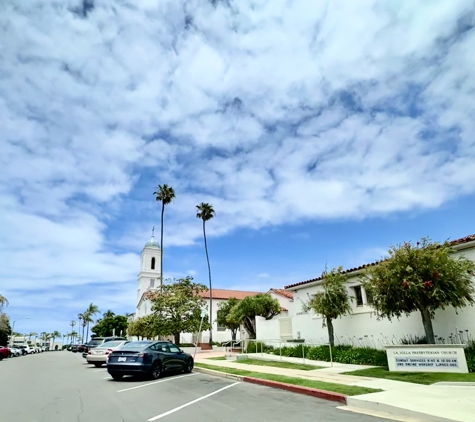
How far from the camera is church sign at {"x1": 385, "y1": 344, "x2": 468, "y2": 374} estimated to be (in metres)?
11.9

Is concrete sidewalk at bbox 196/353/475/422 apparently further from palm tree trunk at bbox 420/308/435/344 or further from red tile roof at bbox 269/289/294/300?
red tile roof at bbox 269/289/294/300

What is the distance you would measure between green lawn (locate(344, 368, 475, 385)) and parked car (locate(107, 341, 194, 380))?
274 inches

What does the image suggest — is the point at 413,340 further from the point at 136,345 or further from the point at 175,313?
the point at 175,313

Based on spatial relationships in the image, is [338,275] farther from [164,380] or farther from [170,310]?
[170,310]

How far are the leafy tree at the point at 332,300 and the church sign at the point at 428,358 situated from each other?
5.22 m

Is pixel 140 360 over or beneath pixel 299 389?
over

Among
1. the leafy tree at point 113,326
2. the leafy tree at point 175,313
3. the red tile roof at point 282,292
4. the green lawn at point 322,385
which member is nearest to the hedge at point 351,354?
the green lawn at point 322,385

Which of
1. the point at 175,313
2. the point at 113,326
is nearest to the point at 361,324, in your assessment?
the point at 175,313

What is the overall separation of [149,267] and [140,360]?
60176mm

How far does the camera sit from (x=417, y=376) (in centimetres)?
1182

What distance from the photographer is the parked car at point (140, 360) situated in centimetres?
1357

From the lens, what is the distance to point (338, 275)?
62.5 ft

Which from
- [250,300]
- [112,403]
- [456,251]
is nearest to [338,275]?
[456,251]

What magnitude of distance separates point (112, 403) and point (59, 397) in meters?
2.16
